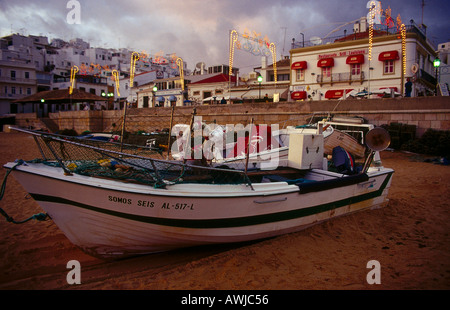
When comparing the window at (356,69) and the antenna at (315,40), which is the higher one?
the antenna at (315,40)

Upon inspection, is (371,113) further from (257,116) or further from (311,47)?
(311,47)

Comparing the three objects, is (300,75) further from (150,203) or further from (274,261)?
(150,203)

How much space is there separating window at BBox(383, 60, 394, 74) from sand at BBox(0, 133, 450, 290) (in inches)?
752

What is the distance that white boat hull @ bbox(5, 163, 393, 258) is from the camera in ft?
12.8

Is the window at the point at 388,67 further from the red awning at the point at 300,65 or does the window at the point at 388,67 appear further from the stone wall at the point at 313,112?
the stone wall at the point at 313,112

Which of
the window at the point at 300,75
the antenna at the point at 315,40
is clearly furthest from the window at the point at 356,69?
the window at the point at 300,75

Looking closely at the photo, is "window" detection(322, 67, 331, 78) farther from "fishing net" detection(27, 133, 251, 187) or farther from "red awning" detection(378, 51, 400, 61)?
"fishing net" detection(27, 133, 251, 187)

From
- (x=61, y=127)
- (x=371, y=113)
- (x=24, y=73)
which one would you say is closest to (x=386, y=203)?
(x=371, y=113)

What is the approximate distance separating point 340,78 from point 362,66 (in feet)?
5.94

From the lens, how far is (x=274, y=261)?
13.7ft

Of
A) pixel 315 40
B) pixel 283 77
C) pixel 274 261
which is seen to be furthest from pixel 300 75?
pixel 274 261

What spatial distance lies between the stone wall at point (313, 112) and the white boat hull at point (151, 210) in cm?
542

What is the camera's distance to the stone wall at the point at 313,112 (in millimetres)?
14539

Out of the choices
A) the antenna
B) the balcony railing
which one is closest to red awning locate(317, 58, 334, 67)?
the antenna
